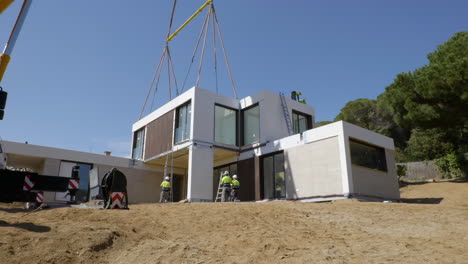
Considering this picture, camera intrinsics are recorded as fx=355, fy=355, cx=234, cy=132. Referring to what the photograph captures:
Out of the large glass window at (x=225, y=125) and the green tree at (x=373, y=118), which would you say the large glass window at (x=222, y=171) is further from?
the green tree at (x=373, y=118)

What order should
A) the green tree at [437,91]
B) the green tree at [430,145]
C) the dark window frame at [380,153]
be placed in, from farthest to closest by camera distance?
the green tree at [430,145]
the green tree at [437,91]
the dark window frame at [380,153]

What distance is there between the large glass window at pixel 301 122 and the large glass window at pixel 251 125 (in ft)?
9.23

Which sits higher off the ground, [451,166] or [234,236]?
[451,166]

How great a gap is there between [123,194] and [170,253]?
5.24 meters

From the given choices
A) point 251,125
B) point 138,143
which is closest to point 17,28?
point 251,125

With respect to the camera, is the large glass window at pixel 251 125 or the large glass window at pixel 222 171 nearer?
the large glass window at pixel 251 125

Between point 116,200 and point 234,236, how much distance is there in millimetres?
4729

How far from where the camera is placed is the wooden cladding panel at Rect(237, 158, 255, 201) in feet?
60.9

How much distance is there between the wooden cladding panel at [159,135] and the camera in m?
20.7

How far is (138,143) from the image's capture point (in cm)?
2478

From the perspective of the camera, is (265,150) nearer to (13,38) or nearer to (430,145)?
(13,38)

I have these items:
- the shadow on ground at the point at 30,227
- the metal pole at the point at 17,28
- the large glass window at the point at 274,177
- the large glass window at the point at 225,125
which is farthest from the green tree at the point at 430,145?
the shadow on ground at the point at 30,227

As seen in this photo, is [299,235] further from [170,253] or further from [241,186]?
[241,186]

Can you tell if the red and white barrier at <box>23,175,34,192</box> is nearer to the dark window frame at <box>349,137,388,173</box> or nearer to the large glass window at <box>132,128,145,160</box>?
the dark window frame at <box>349,137,388,173</box>
